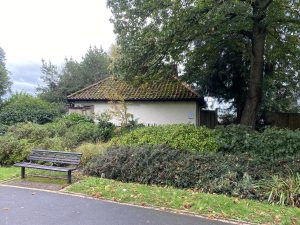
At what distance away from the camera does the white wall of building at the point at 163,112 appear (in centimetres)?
2138

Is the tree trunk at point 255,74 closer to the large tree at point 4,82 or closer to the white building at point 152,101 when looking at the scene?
the white building at point 152,101

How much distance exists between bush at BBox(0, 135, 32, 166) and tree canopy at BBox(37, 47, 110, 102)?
26.2 meters

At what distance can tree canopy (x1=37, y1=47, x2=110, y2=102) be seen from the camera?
3834 centimetres

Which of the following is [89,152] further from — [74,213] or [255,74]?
[255,74]

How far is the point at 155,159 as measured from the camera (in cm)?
Result: 956

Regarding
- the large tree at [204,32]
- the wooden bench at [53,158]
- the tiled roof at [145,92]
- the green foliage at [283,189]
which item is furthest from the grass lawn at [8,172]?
the tiled roof at [145,92]

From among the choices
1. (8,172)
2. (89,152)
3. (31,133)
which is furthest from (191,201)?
(31,133)

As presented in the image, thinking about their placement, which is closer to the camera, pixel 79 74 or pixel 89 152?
pixel 89 152

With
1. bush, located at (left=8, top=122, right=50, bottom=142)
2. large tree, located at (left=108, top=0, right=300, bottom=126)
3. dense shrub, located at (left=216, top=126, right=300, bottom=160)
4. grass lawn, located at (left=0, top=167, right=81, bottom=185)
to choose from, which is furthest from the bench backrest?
large tree, located at (left=108, top=0, right=300, bottom=126)

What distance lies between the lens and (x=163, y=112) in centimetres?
2188

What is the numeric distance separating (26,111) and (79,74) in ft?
58.7

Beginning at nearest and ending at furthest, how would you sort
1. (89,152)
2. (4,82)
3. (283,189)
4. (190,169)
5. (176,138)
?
(283,189)
(190,169)
(176,138)
(89,152)
(4,82)

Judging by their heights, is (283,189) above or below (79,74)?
below

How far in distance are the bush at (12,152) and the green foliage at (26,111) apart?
30.2 ft
